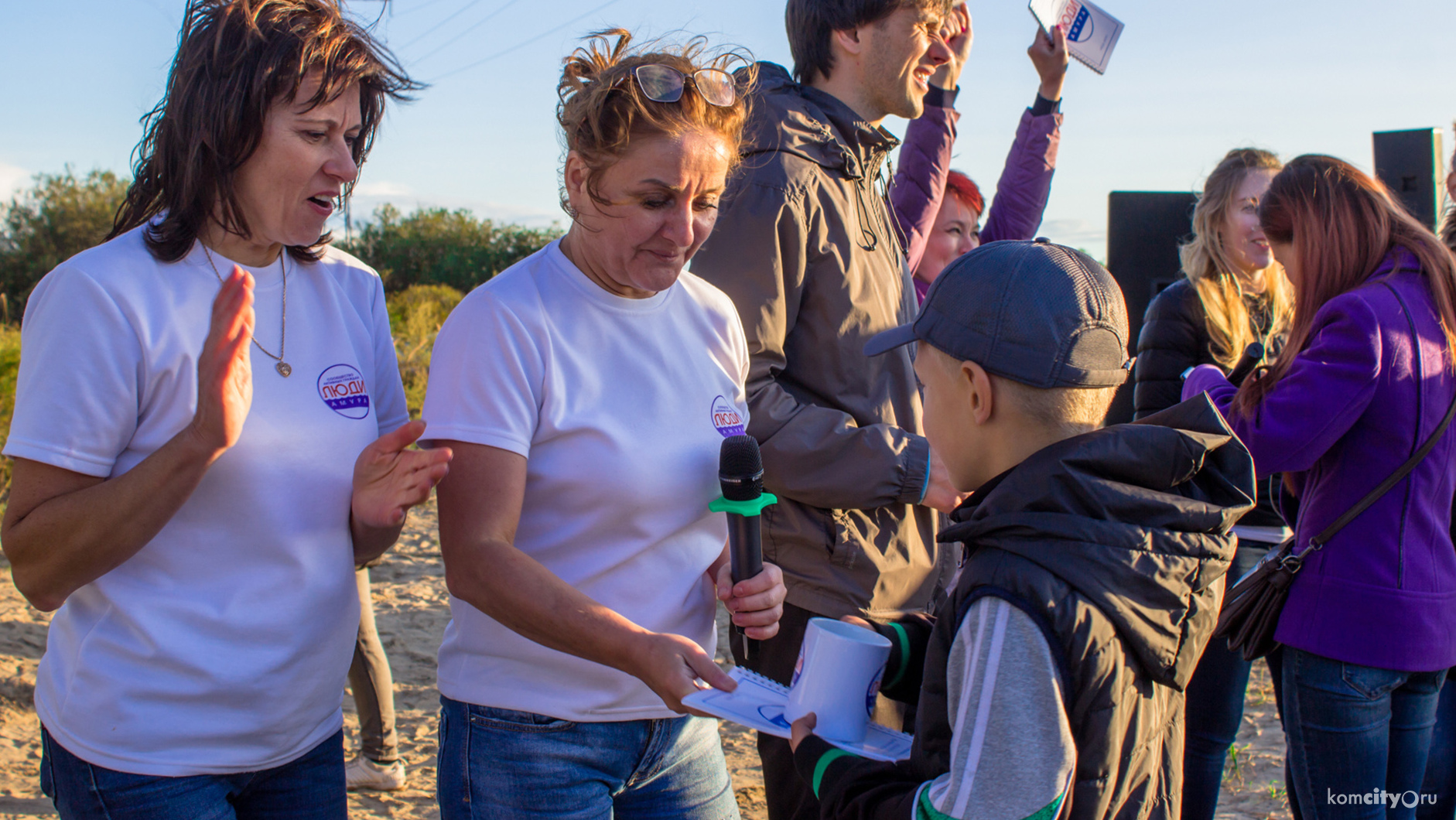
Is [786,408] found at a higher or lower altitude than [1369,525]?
higher

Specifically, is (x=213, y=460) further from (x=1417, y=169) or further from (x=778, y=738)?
(x=1417, y=169)

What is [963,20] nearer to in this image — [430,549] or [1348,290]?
[1348,290]

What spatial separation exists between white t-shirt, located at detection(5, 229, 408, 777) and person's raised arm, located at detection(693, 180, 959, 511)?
3.09 feet

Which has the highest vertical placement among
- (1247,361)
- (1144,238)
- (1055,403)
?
(1144,238)

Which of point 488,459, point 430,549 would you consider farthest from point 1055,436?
point 430,549

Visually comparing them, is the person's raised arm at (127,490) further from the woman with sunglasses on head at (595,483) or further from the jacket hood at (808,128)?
the jacket hood at (808,128)

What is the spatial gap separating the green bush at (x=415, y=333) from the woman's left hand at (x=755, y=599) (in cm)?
859

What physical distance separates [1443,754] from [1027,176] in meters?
2.36

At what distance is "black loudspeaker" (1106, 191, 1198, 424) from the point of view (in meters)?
7.02

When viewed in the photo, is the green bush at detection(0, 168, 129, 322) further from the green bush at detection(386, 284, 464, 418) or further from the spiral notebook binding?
the spiral notebook binding

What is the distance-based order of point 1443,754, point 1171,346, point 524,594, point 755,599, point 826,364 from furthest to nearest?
point 1171,346 < point 1443,754 < point 826,364 < point 755,599 < point 524,594

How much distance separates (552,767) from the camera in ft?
5.45

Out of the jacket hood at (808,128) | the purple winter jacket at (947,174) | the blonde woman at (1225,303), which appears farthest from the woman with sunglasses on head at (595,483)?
the blonde woman at (1225,303)

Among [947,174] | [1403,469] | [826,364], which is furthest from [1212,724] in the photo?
[947,174]
